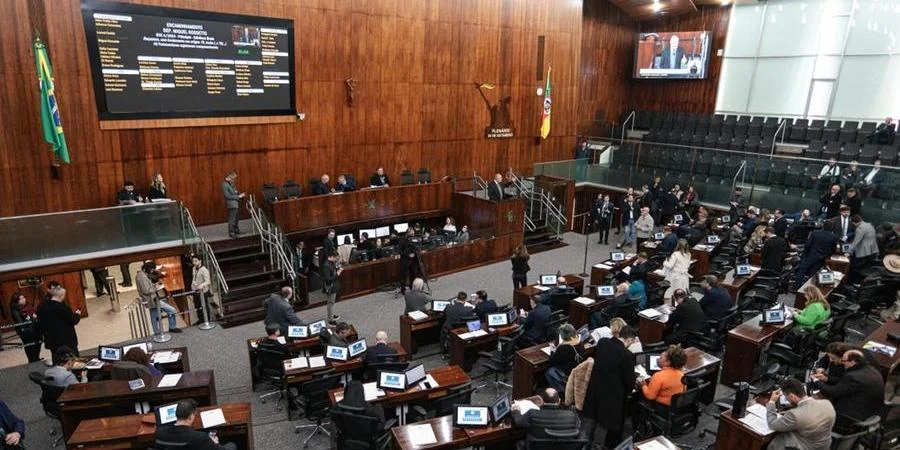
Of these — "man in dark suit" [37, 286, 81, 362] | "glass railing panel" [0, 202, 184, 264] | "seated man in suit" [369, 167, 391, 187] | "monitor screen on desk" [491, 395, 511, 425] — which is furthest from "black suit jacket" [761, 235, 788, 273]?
"man in dark suit" [37, 286, 81, 362]

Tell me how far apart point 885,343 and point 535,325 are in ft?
14.4

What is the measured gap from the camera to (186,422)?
4.73 m

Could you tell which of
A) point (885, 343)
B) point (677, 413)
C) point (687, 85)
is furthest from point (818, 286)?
point (687, 85)

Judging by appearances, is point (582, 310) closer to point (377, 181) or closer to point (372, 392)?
point (372, 392)

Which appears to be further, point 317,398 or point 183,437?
point 317,398

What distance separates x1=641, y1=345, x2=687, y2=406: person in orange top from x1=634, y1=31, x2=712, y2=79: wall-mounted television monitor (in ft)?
57.5

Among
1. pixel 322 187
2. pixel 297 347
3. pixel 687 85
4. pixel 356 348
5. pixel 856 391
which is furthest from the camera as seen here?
pixel 687 85

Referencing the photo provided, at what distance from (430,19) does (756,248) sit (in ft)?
33.7

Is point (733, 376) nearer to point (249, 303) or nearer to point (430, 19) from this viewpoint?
point (249, 303)

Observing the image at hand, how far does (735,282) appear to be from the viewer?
976 centimetres

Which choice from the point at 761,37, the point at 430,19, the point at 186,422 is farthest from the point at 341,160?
the point at 761,37

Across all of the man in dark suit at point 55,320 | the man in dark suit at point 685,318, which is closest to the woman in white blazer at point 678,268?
the man in dark suit at point 685,318

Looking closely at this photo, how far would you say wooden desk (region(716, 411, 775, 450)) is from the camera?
511 cm

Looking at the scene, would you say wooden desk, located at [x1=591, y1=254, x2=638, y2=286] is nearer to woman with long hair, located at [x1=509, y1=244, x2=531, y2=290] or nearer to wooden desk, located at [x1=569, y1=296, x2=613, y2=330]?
woman with long hair, located at [x1=509, y1=244, x2=531, y2=290]
